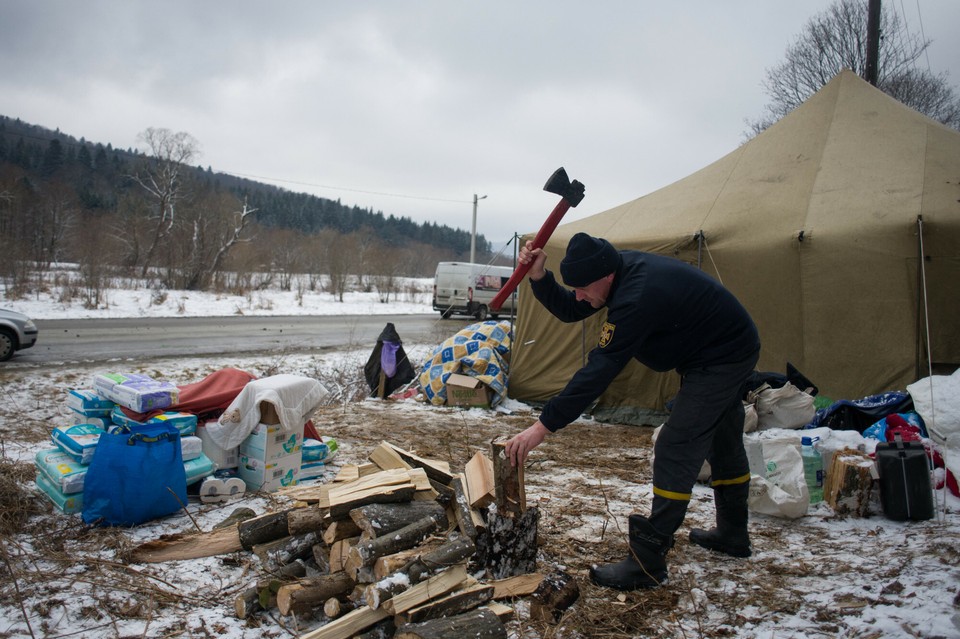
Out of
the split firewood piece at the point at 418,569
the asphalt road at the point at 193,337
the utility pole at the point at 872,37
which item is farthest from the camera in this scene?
the utility pole at the point at 872,37

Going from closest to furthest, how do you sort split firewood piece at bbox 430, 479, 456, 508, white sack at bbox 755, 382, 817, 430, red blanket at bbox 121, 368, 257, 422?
split firewood piece at bbox 430, 479, 456, 508 < red blanket at bbox 121, 368, 257, 422 < white sack at bbox 755, 382, 817, 430

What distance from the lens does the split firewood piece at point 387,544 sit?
2.34 metres

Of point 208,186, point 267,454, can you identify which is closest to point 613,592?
point 267,454

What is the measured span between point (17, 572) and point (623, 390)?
571 cm

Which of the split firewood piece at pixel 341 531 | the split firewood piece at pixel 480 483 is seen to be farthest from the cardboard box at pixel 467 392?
the split firewood piece at pixel 341 531

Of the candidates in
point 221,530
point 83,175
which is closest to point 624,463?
point 221,530

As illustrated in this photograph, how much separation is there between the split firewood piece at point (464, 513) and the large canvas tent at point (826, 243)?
4.14 meters

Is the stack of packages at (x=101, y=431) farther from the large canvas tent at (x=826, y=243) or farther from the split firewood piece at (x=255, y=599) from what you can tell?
the large canvas tent at (x=826, y=243)

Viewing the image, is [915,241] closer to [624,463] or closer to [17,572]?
[624,463]

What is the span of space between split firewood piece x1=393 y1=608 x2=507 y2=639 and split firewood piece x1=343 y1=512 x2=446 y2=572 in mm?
294

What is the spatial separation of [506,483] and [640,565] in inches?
27.8

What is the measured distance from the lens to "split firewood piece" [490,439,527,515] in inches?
105

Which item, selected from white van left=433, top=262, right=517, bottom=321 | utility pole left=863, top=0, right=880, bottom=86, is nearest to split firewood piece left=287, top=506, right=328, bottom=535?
utility pole left=863, top=0, right=880, bottom=86

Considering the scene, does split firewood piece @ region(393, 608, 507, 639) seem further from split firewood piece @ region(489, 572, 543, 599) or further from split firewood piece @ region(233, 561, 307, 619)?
split firewood piece @ region(233, 561, 307, 619)
